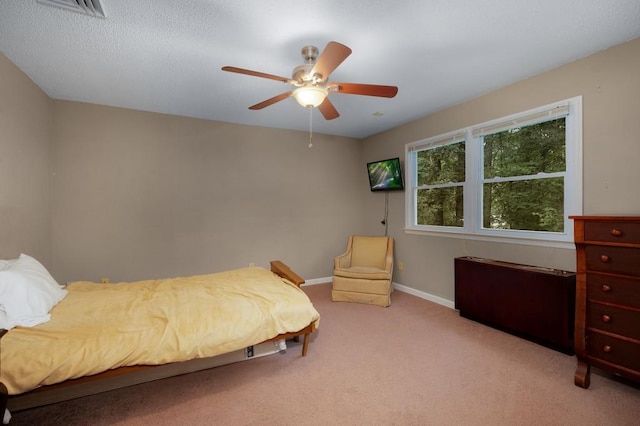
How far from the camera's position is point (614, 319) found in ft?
6.29

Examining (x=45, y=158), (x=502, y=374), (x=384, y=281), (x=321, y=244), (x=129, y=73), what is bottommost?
(x=502, y=374)

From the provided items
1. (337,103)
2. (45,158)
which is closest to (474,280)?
(337,103)

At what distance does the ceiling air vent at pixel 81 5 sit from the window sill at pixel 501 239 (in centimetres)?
395

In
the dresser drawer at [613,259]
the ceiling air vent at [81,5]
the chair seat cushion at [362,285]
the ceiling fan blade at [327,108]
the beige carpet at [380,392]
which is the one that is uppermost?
the ceiling air vent at [81,5]

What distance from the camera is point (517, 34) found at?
82.5 inches

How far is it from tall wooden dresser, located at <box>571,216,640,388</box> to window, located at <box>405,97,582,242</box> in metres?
0.70

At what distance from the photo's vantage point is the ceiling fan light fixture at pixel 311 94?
208 centimetres

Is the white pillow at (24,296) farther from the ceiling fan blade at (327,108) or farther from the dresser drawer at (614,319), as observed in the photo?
the dresser drawer at (614,319)

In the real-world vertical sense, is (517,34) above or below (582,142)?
above

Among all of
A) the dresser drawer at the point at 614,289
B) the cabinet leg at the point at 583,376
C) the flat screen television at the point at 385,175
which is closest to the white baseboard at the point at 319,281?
the flat screen television at the point at 385,175

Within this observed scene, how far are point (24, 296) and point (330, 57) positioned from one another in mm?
2464

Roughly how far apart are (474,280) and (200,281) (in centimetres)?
295

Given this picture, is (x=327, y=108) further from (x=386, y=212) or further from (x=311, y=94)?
(x=386, y=212)

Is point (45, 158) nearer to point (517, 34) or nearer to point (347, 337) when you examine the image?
point (347, 337)
